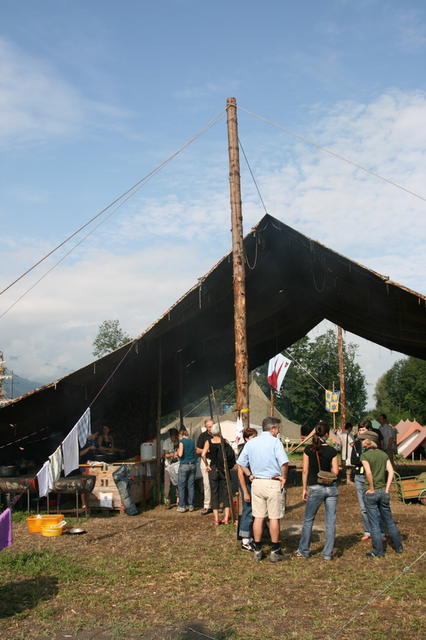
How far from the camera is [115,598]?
6.32m

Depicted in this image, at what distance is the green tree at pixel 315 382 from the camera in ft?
209

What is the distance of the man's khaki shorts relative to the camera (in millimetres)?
7570

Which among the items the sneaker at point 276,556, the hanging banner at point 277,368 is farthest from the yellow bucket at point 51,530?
the hanging banner at point 277,368

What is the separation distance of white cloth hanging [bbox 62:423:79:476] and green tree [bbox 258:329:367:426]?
169 feet

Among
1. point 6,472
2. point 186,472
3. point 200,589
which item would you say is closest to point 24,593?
point 200,589

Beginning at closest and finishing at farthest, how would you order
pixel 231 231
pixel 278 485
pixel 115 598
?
pixel 115 598
pixel 278 485
pixel 231 231

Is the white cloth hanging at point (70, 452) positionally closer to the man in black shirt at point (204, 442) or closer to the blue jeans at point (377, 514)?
the man in black shirt at point (204, 442)

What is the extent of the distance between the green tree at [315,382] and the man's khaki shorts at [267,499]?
53667 millimetres

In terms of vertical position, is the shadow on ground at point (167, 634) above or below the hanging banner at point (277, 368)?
below

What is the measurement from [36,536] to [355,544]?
16.3ft

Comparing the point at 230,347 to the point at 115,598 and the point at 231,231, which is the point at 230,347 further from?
the point at 115,598

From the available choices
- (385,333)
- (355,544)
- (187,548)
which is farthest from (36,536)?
(385,333)

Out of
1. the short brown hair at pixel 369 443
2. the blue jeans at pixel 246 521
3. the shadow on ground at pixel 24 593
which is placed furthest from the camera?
the blue jeans at pixel 246 521

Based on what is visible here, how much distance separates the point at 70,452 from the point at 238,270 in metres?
4.52
